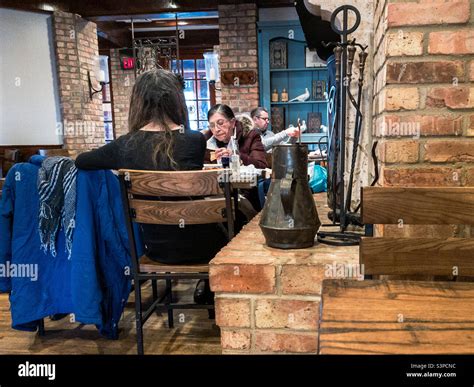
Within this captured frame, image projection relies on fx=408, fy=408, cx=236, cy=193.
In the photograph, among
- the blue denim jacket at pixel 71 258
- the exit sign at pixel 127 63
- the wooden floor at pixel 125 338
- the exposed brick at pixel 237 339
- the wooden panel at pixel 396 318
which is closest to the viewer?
the wooden panel at pixel 396 318

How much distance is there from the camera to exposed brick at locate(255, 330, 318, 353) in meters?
1.21

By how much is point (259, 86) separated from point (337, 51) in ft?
14.2

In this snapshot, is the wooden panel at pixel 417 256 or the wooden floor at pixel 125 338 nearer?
the wooden panel at pixel 417 256

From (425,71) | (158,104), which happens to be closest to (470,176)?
(425,71)

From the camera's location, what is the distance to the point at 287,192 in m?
1.21

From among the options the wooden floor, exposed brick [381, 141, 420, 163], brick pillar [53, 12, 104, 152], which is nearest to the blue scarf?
the wooden floor

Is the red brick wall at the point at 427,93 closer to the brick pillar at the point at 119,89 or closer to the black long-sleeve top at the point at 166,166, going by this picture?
the black long-sleeve top at the point at 166,166

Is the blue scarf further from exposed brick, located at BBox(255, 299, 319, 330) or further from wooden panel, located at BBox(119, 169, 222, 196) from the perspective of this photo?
exposed brick, located at BBox(255, 299, 319, 330)

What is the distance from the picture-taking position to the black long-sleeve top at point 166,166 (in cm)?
173

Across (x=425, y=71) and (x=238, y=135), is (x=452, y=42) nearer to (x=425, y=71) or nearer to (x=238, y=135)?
(x=425, y=71)

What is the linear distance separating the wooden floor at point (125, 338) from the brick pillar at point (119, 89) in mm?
6235

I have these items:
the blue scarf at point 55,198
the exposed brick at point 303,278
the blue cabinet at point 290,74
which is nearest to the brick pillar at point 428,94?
the exposed brick at point 303,278

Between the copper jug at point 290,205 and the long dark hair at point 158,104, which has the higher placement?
the long dark hair at point 158,104

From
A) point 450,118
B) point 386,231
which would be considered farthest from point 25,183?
point 450,118
